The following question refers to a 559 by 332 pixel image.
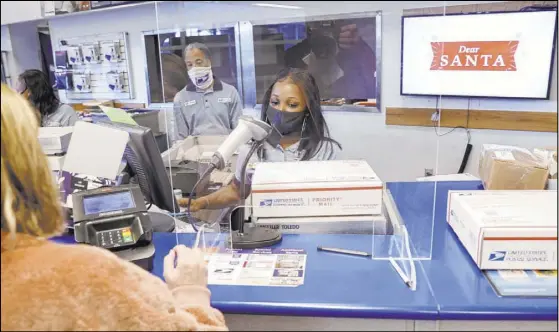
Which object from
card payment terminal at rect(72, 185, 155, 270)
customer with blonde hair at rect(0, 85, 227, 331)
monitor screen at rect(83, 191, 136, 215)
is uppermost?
customer with blonde hair at rect(0, 85, 227, 331)

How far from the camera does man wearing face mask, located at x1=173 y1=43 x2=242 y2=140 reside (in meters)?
2.01

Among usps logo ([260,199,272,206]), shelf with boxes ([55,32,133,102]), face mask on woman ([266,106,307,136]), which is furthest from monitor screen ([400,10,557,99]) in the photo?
shelf with boxes ([55,32,133,102])

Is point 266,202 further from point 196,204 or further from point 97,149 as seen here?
point 97,149

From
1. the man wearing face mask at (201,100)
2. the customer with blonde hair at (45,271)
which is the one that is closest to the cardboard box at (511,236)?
the customer with blonde hair at (45,271)

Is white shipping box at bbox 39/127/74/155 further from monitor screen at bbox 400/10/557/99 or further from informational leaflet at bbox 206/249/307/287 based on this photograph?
monitor screen at bbox 400/10/557/99

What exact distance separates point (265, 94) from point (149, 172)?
2.26ft

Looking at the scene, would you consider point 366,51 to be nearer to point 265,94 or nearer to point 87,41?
point 265,94

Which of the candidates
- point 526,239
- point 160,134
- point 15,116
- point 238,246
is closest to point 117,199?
point 238,246

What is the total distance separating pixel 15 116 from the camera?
0.61 metres

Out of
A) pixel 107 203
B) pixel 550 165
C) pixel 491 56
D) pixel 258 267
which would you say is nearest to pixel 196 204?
pixel 107 203

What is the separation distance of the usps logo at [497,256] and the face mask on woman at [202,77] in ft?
4.89

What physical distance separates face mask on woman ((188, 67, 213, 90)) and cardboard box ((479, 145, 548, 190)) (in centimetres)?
134

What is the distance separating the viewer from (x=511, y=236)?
1.15m

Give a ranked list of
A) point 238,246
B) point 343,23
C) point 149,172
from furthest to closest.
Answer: point 343,23, point 149,172, point 238,246
